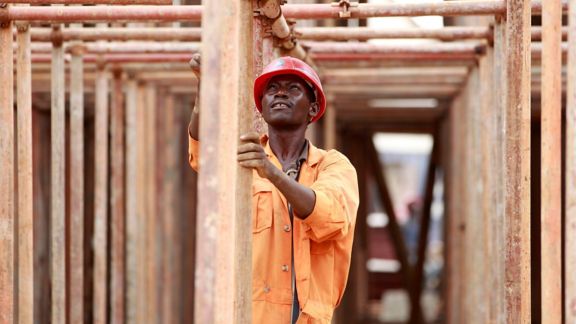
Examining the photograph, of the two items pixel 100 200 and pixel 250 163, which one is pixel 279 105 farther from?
pixel 100 200

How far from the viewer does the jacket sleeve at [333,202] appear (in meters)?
3.96

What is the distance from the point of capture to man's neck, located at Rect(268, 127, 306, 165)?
14.4 feet

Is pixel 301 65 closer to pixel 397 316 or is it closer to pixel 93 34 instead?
pixel 93 34

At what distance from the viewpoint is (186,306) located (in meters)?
11.2

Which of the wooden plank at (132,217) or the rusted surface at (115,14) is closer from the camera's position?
the rusted surface at (115,14)

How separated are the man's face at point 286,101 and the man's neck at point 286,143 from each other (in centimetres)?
4

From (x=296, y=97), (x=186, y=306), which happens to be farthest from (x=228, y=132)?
(x=186, y=306)

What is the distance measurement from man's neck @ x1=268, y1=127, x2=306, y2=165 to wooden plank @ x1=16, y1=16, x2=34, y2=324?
1.34 m

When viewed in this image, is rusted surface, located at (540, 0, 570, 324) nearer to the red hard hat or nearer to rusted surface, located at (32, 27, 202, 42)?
the red hard hat

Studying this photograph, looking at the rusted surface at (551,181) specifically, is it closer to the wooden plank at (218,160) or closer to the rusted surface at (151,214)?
the wooden plank at (218,160)

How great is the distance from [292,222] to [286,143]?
1.21 ft

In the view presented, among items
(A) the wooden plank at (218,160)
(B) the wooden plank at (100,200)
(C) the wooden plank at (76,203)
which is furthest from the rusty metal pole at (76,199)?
(A) the wooden plank at (218,160)

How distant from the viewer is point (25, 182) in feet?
16.2

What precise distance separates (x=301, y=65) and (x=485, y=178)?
8.70ft
